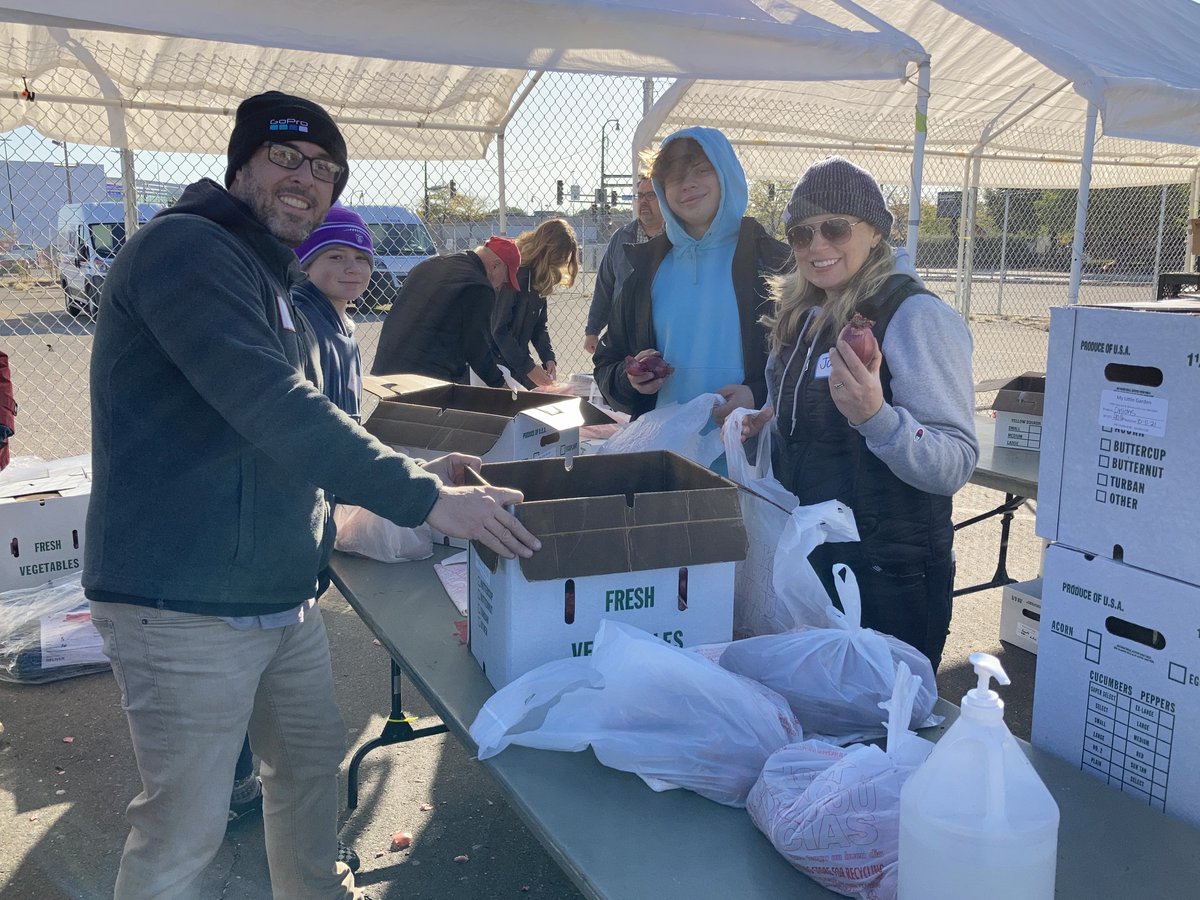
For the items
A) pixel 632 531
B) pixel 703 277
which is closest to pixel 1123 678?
pixel 632 531

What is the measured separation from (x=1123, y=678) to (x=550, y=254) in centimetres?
421

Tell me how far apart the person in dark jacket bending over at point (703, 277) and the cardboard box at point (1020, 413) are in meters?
1.93

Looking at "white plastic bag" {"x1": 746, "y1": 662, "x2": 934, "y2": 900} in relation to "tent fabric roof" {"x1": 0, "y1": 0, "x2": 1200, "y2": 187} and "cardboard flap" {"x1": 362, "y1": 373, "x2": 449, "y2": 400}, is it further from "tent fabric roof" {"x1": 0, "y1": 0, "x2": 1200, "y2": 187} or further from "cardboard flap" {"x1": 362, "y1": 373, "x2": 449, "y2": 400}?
"tent fabric roof" {"x1": 0, "y1": 0, "x2": 1200, "y2": 187}

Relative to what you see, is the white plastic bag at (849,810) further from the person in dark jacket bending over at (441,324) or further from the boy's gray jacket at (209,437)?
the person in dark jacket bending over at (441,324)

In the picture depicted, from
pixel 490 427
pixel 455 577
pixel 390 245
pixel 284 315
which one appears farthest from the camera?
pixel 390 245

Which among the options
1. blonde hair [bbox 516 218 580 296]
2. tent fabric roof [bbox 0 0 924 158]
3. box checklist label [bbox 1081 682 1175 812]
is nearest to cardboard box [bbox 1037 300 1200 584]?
box checklist label [bbox 1081 682 1175 812]

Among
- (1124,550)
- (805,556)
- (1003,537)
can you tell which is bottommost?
(1003,537)

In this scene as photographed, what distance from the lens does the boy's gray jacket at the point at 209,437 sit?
1.52 metres

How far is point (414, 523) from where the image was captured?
1576mm

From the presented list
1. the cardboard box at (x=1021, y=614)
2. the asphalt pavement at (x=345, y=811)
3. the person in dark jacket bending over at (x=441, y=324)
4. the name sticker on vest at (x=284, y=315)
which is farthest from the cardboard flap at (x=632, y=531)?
the cardboard box at (x=1021, y=614)

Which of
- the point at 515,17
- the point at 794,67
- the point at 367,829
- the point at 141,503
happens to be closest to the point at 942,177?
the point at 794,67

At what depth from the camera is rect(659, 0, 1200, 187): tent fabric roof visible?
4.73 m

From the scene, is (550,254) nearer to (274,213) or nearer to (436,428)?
(436,428)

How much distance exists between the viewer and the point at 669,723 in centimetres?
144
